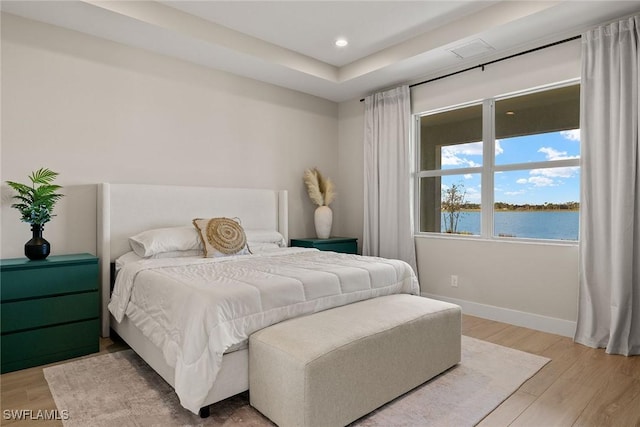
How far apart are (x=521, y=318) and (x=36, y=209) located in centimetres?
411

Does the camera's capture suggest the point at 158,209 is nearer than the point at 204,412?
No

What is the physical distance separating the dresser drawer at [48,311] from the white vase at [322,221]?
2.55 metres

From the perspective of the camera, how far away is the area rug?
6.20ft

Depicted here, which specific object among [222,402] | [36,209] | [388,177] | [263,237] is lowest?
[222,402]

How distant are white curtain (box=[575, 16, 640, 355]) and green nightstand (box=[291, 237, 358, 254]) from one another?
2.37 metres

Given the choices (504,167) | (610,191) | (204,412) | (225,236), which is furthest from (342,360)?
(504,167)

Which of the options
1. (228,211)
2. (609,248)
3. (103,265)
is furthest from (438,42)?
(103,265)

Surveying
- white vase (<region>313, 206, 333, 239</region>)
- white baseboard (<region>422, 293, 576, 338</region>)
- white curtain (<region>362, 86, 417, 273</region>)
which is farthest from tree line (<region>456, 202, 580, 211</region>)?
white vase (<region>313, 206, 333, 239</region>)

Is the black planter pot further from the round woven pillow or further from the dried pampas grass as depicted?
the dried pampas grass

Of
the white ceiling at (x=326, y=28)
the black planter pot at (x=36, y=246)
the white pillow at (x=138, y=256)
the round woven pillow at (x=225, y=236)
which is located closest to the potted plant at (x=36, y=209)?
the black planter pot at (x=36, y=246)

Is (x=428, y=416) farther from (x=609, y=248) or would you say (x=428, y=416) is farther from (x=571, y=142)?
(x=571, y=142)

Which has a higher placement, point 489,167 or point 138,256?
point 489,167

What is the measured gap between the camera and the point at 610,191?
2.90 m

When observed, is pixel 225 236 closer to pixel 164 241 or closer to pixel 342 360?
pixel 164 241
